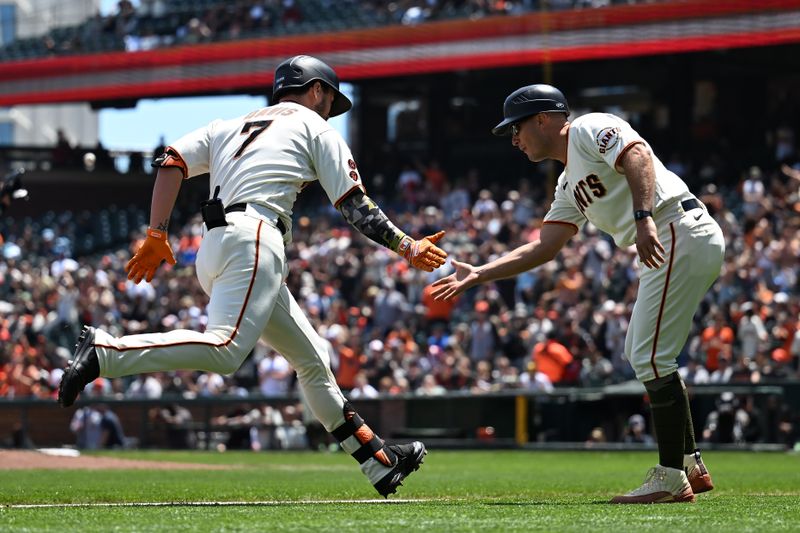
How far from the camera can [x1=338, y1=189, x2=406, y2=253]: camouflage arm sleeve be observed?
20.8 feet

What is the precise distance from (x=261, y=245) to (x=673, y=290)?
6.20 feet

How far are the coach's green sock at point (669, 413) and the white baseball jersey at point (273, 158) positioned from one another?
1683 mm

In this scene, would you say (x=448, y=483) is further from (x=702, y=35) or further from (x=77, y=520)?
(x=702, y=35)

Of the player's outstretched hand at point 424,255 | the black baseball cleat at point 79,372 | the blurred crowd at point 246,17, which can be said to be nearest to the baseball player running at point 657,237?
the player's outstretched hand at point 424,255

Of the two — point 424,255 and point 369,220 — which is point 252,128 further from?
point 424,255

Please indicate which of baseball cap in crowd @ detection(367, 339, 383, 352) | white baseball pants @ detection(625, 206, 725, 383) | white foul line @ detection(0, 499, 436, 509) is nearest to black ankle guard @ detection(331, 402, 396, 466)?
white foul line @ detection(0, 499, 436, 509)

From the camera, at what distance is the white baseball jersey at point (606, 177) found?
251 inches

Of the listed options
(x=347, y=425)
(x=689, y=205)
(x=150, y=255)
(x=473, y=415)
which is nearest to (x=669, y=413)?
(x=689, y=205)

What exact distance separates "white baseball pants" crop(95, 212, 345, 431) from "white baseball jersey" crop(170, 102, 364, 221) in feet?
0.54

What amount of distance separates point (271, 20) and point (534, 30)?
24.4ft

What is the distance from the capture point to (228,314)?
243 inches

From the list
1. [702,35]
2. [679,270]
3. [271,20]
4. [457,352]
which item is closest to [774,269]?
[457,352]

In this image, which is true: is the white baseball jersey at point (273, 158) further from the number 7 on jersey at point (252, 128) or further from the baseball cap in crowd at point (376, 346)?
the baseball cap in crowd at point (376, 346)

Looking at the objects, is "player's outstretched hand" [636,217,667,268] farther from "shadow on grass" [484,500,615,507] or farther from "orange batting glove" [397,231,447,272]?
"shadow on grass" [484,500,615,507]
